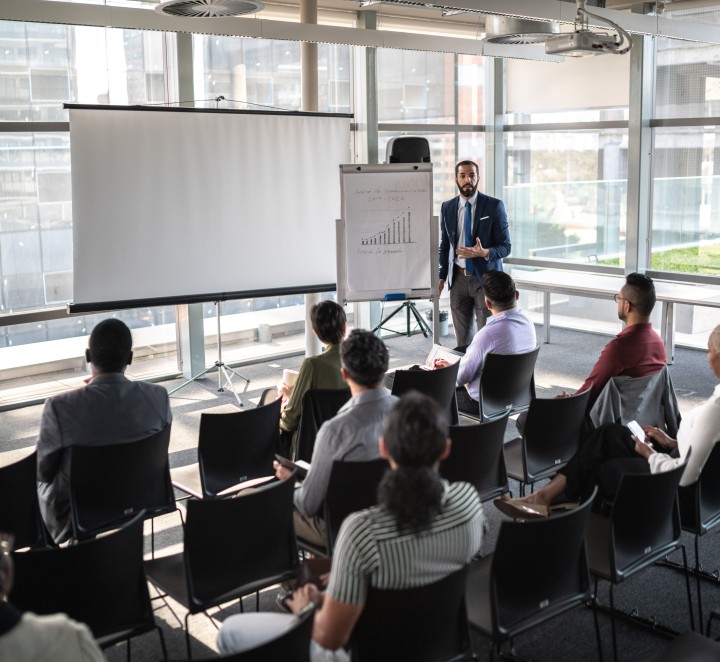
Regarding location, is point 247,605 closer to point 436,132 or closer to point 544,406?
point 544,406

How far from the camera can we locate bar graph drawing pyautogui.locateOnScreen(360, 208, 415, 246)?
7102 mm

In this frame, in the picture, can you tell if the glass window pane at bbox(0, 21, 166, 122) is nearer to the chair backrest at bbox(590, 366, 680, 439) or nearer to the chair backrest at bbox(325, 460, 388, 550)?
the chair backrest at bbox(590, 366, 680, 439)

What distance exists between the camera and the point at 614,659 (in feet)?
11.2

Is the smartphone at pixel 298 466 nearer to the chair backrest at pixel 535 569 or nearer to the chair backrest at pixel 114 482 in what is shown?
the chair backrest at pixel 114 482

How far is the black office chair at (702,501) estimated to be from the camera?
3773 mm

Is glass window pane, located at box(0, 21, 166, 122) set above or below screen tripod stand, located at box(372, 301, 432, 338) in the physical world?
above

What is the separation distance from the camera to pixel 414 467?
93.3 inches

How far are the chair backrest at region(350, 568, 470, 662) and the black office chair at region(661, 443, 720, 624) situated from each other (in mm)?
1575

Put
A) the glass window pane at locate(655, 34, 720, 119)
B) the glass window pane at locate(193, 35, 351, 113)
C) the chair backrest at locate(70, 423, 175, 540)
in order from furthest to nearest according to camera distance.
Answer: the glass window pane at locate(655, 34, 720, 119)
the glass window pane at locate(193, 35, 351, 113)
the chair backrest at locate(70, 423, 175, 540)

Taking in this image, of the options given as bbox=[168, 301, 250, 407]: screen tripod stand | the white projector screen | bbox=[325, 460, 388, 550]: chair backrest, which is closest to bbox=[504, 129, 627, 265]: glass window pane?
the white projector screen

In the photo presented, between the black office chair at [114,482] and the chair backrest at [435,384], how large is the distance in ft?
5.04

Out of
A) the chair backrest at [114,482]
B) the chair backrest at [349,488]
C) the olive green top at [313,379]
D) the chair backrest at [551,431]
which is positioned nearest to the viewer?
the chair backrest at [349,488]

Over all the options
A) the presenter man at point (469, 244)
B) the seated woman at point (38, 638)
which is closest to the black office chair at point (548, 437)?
the seated woman at point (38, 638)

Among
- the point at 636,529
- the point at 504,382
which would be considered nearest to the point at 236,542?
the point at 636,529
